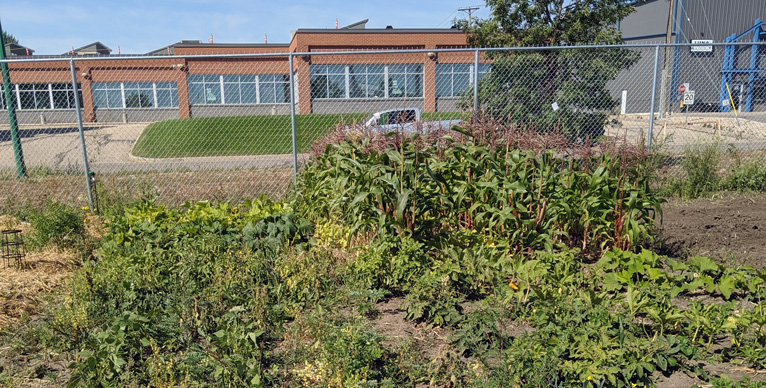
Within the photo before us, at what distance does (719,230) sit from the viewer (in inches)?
237

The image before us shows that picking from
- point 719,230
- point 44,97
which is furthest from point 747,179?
point 44,97

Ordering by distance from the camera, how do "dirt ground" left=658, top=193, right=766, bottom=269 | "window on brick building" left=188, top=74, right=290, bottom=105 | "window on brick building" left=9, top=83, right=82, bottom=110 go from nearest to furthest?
"dirt ground" left=658, top=193, right=766, bottom=269 → "window on brick building" left=188, top=74, right=290, bottom=105 → "window on brick building" left=9, top=83, right=82, bottom=110

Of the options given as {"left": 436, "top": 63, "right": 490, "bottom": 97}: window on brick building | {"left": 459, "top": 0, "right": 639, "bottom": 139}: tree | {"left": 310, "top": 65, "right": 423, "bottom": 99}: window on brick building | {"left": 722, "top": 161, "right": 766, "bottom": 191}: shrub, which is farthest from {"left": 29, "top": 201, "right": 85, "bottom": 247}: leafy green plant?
{"left": 436, "top": 63, "right": 490, "bottom": 97}: window on brick building

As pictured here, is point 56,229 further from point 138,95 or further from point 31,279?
point 138,95

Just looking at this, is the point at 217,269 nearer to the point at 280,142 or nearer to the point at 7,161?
the point at 280,142

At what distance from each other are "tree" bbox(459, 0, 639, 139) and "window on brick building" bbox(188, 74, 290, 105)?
21653mm

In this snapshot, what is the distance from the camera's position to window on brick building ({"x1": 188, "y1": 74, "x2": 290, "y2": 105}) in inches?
1247

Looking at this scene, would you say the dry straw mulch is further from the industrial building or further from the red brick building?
the industrial building

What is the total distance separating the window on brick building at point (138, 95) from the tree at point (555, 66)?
25.6 meters

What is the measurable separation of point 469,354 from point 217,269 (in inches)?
86.0

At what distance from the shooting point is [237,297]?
4.18m

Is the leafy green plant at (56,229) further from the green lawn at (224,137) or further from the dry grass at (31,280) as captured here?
the green lawn at (224,137)

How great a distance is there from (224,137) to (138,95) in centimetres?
1697

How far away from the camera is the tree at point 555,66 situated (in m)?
10.6
